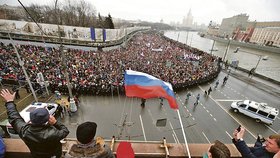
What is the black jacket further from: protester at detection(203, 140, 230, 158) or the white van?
the white van

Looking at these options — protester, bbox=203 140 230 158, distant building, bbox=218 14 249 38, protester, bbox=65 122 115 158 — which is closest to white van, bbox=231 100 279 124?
protester, bbox=203 140 230 158

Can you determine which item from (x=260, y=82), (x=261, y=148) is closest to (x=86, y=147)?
(x=261, y=148)

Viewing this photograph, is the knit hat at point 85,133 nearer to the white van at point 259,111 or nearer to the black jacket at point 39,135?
the black jacket at point 39,135

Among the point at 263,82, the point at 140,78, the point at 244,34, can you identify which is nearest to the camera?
the point at 140,78

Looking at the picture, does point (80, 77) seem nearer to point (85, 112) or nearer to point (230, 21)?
point (85, 112)

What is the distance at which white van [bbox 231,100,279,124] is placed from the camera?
1309 centimetres

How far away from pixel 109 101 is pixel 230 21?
143 metres

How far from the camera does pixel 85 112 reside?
12.6 meters

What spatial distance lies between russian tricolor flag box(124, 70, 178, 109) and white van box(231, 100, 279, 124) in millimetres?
12050

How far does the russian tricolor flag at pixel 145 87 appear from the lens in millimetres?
5742

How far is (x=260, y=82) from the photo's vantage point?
24.7 m

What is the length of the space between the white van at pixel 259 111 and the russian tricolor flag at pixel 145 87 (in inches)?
474

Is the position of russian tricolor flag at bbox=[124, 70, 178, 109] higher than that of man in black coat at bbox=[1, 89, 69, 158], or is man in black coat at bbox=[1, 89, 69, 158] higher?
man in black coat at bbox=[1, 89, 69, 158]

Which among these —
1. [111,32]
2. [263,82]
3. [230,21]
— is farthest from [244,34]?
→ [111,32]
